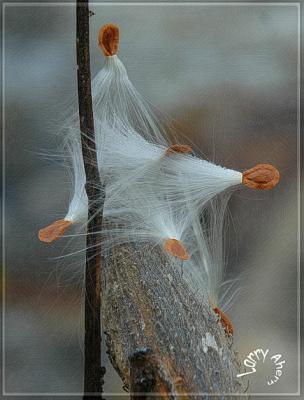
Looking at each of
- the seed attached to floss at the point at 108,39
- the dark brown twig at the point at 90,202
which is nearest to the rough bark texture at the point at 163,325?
the dark brown twig at the point at 90,202

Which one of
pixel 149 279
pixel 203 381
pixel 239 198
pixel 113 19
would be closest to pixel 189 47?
pixel 113 19

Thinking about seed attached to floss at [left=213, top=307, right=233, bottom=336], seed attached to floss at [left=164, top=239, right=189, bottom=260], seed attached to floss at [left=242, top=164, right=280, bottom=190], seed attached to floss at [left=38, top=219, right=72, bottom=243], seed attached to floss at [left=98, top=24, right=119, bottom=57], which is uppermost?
seed attached to floss at [left=98, top=24, right=119, bottom=57]

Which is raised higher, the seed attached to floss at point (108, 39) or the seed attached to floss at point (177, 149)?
the seed attached to floss at point (108, 39)

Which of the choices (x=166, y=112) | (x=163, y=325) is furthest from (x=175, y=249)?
(x=166, y=112)

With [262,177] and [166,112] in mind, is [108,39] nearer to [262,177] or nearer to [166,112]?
[166,112]

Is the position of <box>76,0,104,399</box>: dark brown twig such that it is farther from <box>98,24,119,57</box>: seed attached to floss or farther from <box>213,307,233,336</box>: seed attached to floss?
<box>213,307,233,336</box>: seed attached to floss

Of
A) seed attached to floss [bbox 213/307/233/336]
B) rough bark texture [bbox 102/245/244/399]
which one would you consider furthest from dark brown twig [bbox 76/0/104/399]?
seed attached to floss [bbox 213/307/233/336]

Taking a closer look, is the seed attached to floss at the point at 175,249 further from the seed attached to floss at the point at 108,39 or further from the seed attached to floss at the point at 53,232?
the seed attached to floss at the point at 108,39
